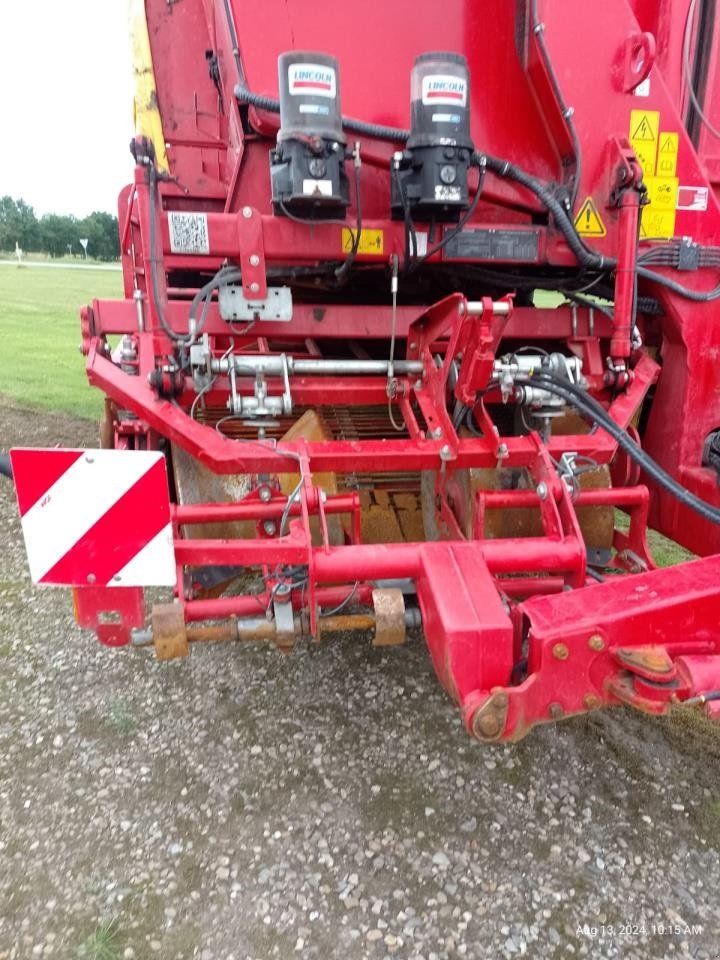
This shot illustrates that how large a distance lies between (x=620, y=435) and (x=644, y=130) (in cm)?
119

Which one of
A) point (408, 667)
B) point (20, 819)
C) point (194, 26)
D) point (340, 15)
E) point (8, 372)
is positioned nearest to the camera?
point (20, 819)

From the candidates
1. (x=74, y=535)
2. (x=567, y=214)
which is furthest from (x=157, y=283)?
(x=567, y=214)

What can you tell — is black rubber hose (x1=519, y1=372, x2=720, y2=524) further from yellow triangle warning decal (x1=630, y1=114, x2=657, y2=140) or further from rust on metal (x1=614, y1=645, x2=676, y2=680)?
yellow triangle warning decal (x1=630, y1=114, x2=657, y2=140)

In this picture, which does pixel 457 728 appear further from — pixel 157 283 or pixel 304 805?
pixel 157 283

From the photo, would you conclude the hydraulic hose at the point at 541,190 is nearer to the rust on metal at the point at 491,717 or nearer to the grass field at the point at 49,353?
the rust on metal at the point at 491,717

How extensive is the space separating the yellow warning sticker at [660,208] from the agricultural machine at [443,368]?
13 mm

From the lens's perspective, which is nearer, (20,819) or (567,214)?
(20,819)

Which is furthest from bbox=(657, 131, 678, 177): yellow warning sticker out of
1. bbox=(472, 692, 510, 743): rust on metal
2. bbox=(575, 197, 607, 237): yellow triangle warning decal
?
bbox=(472, 692, 510, 743): rust on metal

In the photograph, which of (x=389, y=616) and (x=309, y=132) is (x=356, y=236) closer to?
(x=309, y=132)

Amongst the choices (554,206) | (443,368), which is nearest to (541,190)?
(554,206)

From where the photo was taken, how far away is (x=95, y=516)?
6.25ft

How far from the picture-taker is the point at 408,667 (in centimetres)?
308

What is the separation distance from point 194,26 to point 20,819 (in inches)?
146

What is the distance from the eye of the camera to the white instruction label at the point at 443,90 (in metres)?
2.28
